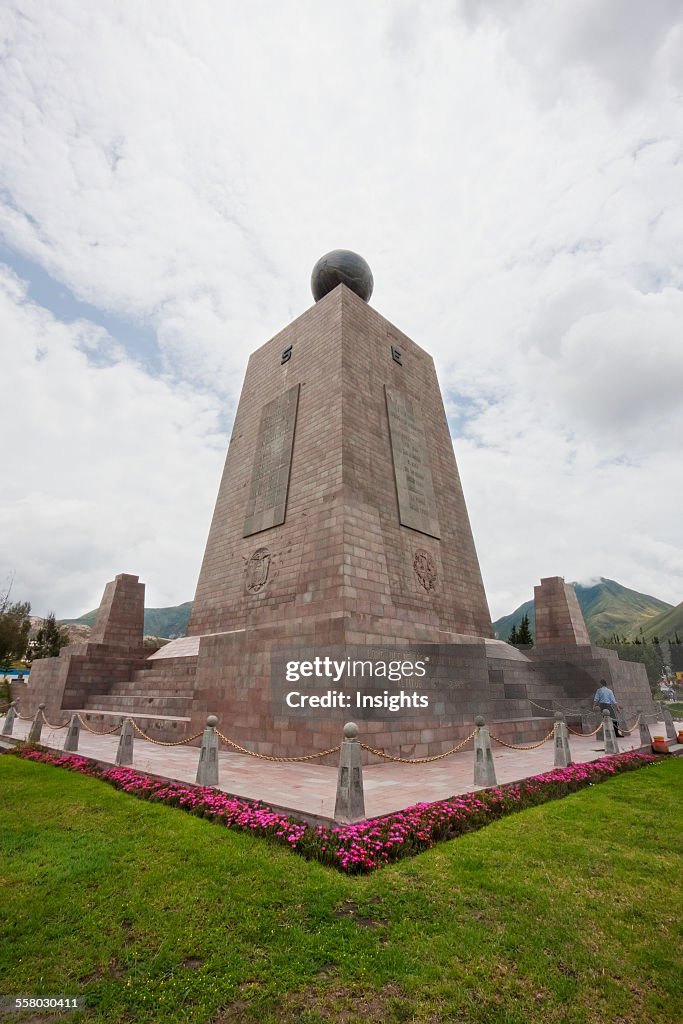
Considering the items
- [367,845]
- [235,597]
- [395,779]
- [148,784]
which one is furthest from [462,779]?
[235,597]

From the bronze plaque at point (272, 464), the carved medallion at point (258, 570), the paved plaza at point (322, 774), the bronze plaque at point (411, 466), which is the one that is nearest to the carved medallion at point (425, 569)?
the bronze plaque at point (411, 466)

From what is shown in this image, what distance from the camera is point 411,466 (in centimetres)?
1586

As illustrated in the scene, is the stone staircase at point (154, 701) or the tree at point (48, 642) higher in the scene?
the tree at point (48, 642)

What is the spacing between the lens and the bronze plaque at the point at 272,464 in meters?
14.9

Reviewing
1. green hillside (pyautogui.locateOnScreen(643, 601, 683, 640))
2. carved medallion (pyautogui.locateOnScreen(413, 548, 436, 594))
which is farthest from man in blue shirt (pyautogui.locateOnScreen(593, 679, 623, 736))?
green hillside (pyautogui.locateOnScreen(643, 601, 683, 640))

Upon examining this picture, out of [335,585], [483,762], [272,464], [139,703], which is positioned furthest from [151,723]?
[483,762]

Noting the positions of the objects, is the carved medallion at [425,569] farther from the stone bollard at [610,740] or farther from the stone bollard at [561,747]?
the stone bollard at [561,747]

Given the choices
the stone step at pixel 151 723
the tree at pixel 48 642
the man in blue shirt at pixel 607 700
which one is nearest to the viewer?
the stone step at pixel 151 723

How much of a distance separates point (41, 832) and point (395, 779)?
4.72 metres

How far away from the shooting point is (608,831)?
5.66 metres

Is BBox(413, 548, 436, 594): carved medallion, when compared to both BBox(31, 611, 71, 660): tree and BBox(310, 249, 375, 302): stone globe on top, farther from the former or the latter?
BBox(31, 611, 71, 660): tree

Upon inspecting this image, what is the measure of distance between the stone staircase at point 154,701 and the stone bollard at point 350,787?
761 cm

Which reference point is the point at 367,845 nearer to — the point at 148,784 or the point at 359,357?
the point at 148,784

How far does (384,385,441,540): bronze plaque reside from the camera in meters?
15.0
